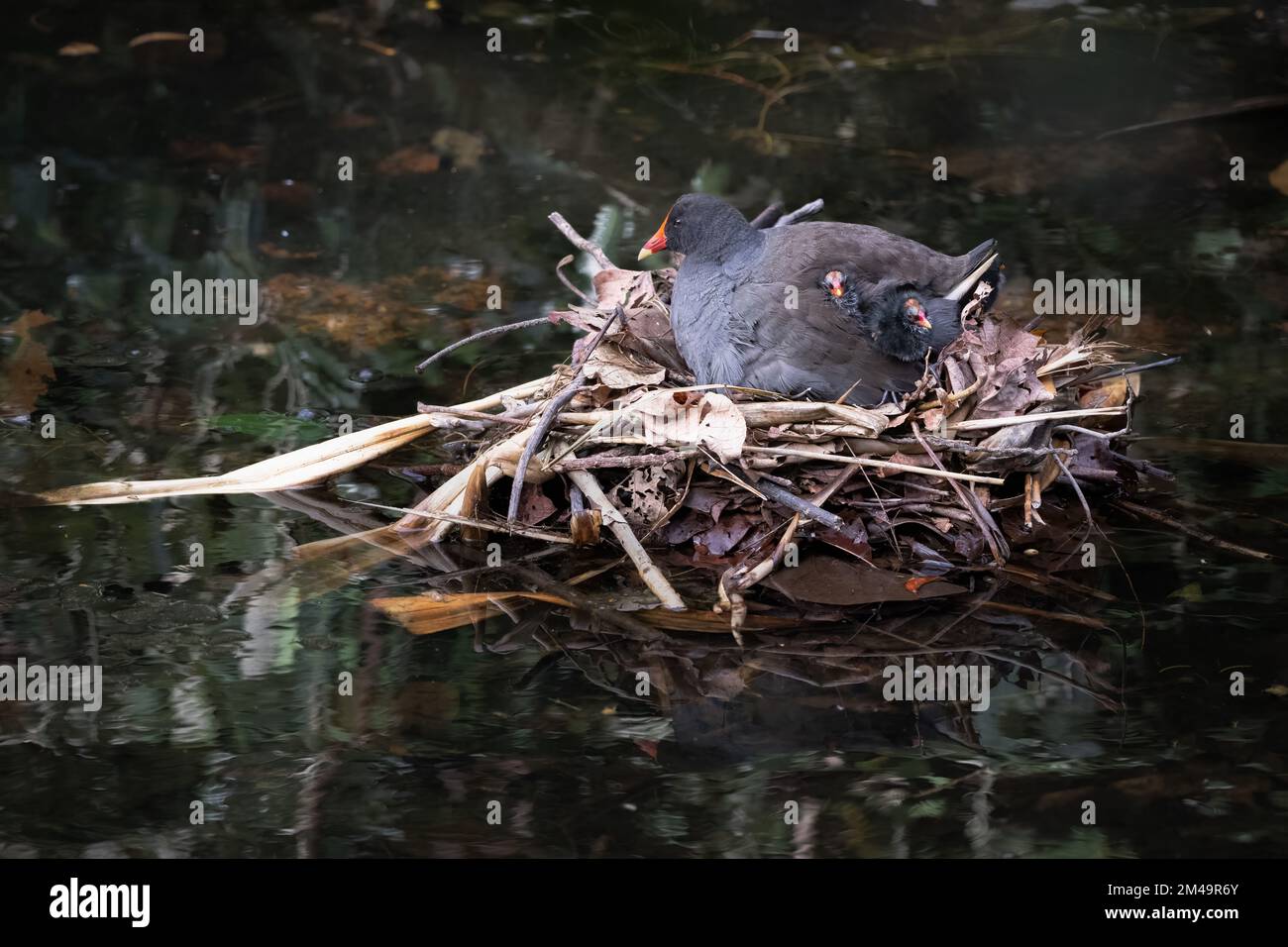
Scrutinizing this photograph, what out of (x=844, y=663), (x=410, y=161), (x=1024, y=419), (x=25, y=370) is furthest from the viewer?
(x=410, y=161)

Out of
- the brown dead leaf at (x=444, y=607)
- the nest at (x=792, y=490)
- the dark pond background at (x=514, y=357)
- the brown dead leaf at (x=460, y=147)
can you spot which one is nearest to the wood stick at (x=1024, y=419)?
the nest at (x=792, y=490)

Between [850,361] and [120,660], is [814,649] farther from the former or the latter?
[120,660]

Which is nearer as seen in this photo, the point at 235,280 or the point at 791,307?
the point at 791,307

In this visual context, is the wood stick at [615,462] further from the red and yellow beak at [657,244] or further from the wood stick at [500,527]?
the red and yellow beak at [657,244]

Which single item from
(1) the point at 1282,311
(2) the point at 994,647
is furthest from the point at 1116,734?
(1) the point at 1282,311

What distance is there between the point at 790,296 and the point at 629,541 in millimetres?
812

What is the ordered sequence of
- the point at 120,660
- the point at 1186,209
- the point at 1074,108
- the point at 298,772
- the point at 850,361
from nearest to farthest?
the point at 298,772
the point at 120,660
the point at 850,361
the point at 1186,209
the point at 1074,108

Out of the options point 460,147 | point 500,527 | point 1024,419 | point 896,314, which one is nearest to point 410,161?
point 460,147

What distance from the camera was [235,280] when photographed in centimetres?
575

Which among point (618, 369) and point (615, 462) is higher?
point (618, 369)

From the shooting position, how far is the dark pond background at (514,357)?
3039 millimetres

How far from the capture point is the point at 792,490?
157 inches

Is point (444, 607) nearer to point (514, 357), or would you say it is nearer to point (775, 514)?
point (775, 514)

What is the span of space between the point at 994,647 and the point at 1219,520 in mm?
1020
